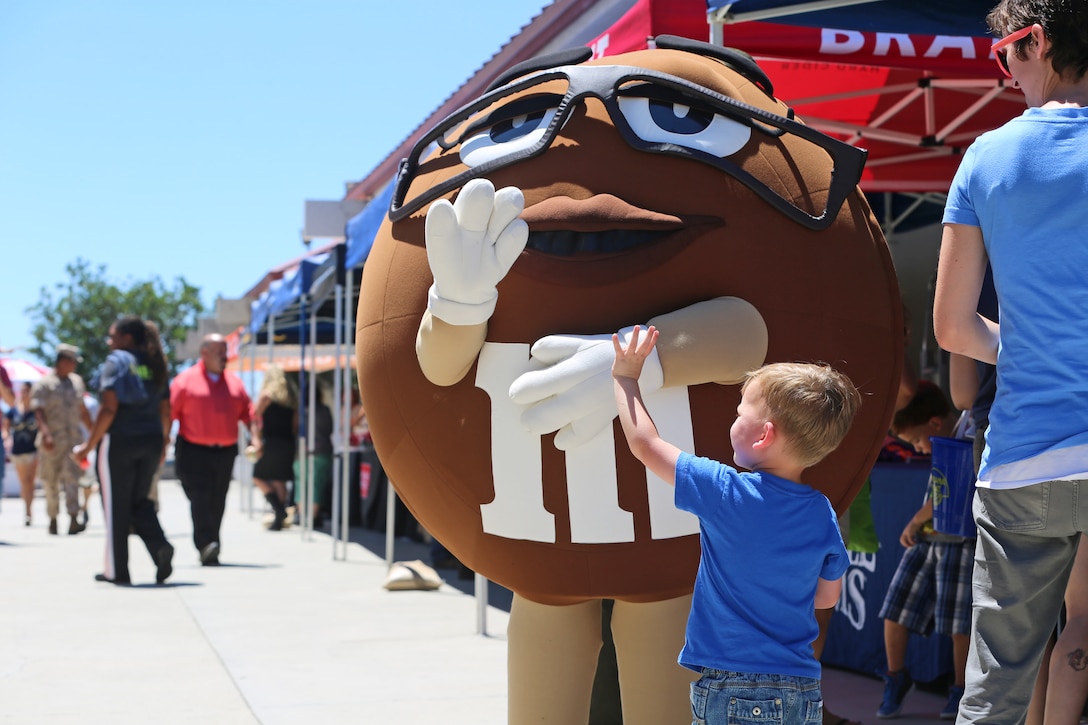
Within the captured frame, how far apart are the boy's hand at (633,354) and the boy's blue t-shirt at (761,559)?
0.73 feet

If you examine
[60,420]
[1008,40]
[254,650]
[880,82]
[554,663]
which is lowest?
[254,650]

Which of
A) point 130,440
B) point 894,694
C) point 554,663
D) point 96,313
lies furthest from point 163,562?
point 96,313

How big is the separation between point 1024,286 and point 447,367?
4.23 ft

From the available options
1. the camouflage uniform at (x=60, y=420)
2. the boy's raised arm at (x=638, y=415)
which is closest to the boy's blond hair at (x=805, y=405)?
the boy's raised arm at (x=638, y=415)

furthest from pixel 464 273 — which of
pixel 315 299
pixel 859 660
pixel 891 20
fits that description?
pixel 315 299

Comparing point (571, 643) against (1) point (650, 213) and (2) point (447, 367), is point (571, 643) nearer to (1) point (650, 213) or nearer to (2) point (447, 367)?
(2) point (447, 367)

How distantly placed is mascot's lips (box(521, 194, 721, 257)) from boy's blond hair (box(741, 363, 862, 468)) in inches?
25.2

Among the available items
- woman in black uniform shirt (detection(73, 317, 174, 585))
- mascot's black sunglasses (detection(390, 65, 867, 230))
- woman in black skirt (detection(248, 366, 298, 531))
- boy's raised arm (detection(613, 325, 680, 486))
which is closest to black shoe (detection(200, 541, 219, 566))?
woman in black uniform shirt (detection(73, 317, 174, 585))

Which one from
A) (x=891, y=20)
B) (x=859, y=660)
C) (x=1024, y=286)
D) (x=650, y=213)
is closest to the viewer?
(x=1024, y=286)

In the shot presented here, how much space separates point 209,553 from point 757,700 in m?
7.68

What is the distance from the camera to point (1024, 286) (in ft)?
7.84

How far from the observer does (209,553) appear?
9.31 m

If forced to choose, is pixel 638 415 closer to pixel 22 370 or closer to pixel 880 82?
pixel 880 82

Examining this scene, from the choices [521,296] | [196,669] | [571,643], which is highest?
[521,296]
